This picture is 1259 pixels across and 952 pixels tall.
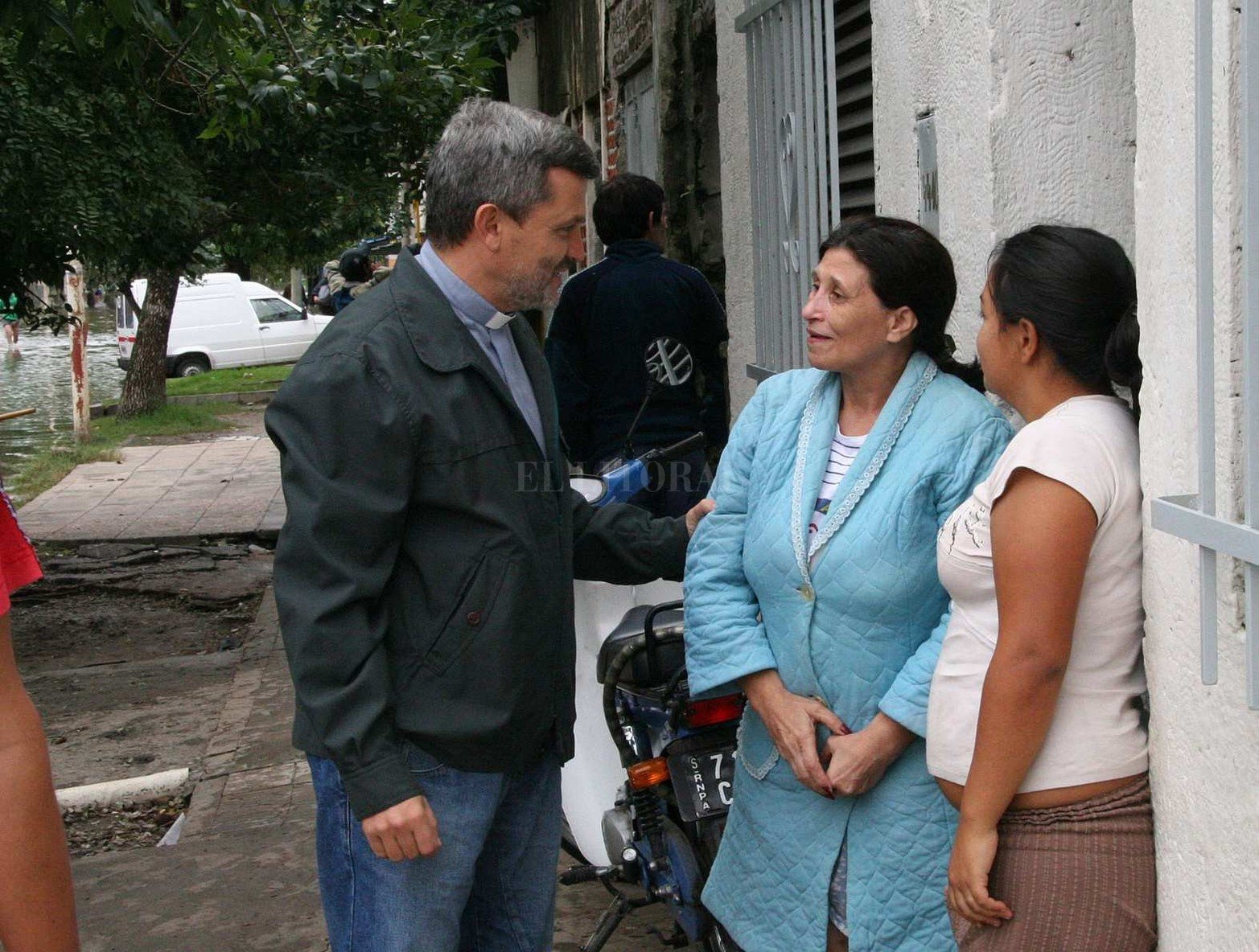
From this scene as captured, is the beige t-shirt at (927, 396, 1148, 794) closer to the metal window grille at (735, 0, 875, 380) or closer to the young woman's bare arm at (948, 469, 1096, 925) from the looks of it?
the young woman's bare arm at (948, 469, 1096, 925)

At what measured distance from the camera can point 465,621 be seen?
91.2 inches

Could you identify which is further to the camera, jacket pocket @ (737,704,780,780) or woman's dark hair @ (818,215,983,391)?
jacket pocket @ (737,704,780,780)

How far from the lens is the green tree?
673 centimetres

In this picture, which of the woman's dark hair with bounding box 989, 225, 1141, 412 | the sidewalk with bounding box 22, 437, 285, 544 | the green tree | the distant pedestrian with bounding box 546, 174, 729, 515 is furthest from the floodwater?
the woman's dark hair with bounding box 989, 225, 1141, 412

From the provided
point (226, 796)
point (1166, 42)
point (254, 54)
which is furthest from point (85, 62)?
point (1166, 42)

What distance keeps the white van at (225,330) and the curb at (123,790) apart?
24.0 m

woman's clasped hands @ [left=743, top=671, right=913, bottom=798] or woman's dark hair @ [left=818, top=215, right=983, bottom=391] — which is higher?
woman's dark hair @ [left=818, top=215, right=983, bottom=391]

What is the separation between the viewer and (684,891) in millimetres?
3172

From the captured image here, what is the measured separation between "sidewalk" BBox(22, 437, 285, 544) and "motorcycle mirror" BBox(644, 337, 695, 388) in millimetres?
4946

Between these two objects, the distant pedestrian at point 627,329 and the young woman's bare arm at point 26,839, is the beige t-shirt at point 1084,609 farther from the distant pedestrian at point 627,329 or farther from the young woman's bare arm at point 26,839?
the distant pedestrian at point 627,329

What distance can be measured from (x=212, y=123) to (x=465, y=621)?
18.9ft

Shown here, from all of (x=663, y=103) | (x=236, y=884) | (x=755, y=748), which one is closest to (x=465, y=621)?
(x=755, y=748)

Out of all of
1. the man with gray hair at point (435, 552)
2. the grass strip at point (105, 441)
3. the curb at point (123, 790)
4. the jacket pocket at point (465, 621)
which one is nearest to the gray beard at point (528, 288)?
the man with gray hair at point (435, 552)

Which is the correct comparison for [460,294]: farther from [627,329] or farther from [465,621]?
[627,329]
